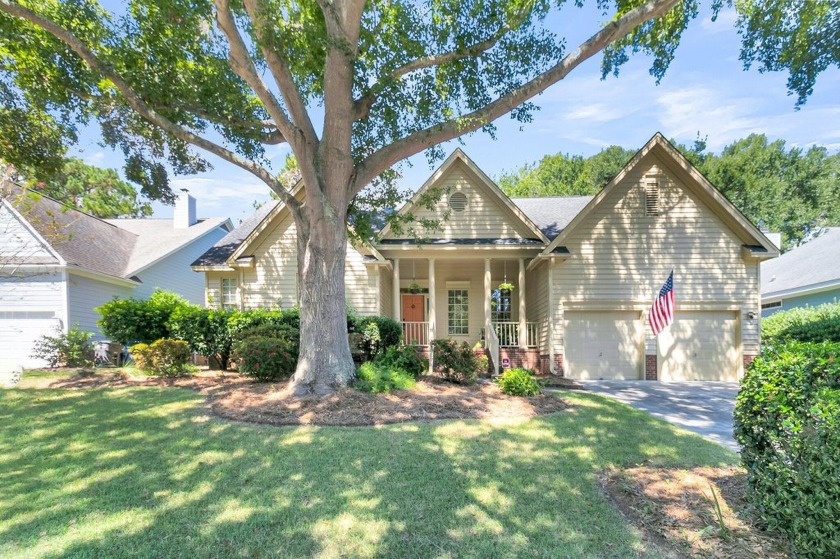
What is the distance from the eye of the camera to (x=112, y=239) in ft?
57.0

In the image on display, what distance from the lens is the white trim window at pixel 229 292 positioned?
1349cm

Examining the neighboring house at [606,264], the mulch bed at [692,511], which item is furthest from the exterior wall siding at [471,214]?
the mulch bed at [692,511]

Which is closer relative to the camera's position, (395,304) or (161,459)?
(161,459)

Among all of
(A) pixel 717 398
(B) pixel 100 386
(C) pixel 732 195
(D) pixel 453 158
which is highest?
(C) pixel 732 195

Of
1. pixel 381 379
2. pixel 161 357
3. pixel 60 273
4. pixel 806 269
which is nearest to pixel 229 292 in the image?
pixel 161 357

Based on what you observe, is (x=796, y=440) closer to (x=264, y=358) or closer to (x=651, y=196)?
(x=264, y=358)

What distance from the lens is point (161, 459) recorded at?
458 centimetres

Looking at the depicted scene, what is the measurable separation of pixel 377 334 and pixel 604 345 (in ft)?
22.6

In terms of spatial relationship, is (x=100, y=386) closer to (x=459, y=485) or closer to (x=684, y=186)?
(x=459, y=485)

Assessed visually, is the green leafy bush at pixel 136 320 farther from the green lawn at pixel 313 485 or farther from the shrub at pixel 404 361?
the shrub at pixel 404 361

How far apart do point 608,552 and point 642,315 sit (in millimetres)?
10516

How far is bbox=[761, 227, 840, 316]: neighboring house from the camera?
51.2ft

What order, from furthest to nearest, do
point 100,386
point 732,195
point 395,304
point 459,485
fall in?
point 732,195 < point 395,304 < point 100,386 < point 459,485

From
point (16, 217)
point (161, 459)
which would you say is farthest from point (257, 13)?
→ point (16, 217)
